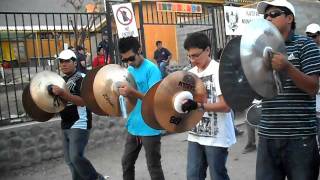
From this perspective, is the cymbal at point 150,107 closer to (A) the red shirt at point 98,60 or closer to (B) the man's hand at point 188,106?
(B) the man's hand at point 188,106

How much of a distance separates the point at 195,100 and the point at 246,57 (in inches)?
28.2

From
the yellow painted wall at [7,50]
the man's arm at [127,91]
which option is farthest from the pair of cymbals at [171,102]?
the yellow painted wall at [7,50]

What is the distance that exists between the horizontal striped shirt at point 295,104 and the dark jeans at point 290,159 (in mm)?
54

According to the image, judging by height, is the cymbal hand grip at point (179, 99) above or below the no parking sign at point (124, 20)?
below

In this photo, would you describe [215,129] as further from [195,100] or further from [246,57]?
[246,57]

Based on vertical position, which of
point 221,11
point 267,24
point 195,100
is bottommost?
point 195,100

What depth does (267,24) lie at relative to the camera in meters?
2.50

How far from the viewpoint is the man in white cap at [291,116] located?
2.77 m

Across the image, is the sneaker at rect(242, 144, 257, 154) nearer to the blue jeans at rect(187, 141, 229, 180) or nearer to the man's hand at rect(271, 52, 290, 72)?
the blue jeans at rect(187, 141, 229, 180)

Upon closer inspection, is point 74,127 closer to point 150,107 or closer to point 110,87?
point 110,87

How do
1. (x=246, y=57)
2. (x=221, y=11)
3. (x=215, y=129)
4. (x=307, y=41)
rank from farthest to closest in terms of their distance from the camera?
1. (x=221, y=11)
2. (x=215, y=129)
3. (x=307, y=41)
4. (x=246, y=57)

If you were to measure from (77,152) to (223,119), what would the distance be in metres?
1.94

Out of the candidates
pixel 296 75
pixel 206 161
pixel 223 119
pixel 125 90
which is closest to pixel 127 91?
pixel 125 90

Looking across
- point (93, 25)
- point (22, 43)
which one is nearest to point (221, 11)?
point (93, 25)
